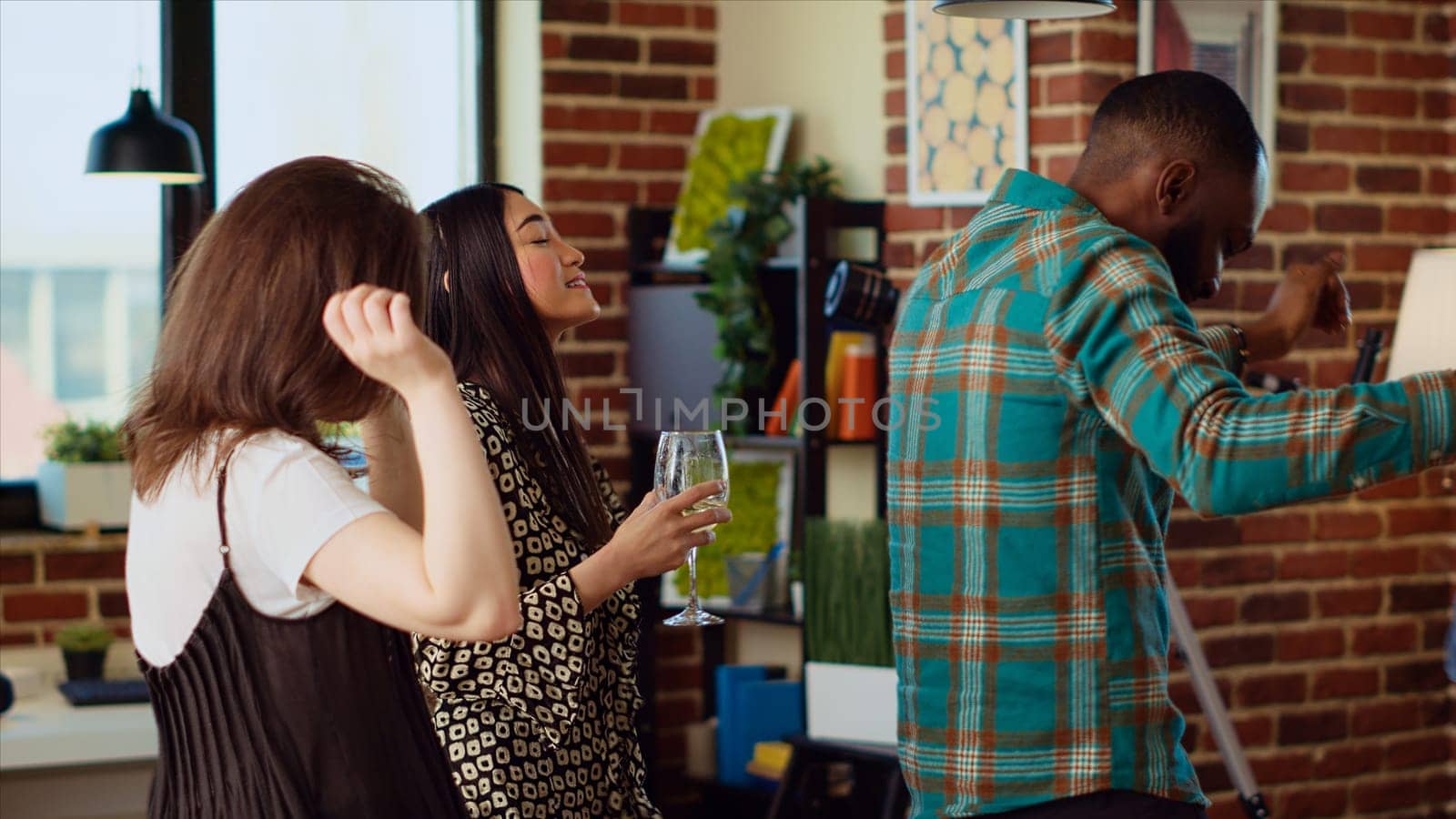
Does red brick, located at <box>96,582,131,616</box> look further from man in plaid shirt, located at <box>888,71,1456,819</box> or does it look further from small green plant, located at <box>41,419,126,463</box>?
man in plaid shirt, located at <box>888,71,1456,819</box>

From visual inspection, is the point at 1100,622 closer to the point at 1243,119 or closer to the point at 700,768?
the point at 1243,119

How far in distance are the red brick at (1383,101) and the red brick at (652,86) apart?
1.71 metres

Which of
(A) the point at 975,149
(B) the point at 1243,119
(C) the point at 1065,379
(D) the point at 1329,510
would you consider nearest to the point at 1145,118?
(B) the point at 1243,119

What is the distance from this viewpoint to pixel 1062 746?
1.62 meters

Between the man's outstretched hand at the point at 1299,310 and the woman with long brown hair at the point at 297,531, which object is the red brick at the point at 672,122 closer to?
the man's outstretched hand at the point at 1299,310

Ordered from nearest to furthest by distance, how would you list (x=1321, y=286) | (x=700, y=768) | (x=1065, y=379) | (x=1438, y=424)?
(x=1438, y=424), (x=1065, y=379), (x=1321, y=286), (x=700, y=768)

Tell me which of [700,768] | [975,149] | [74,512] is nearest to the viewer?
[975,149]

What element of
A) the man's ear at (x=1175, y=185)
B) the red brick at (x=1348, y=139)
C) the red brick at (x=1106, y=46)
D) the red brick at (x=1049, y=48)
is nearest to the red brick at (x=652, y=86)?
the red brick at (x=1049, y=48)

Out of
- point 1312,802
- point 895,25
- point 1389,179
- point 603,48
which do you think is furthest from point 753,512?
point 1389,179

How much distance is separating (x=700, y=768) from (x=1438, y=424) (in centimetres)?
320

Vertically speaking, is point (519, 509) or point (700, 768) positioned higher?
point (519, 509)

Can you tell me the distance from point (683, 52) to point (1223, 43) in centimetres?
154

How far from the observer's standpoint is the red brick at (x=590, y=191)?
4.35 m

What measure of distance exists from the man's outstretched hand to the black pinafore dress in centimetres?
101
